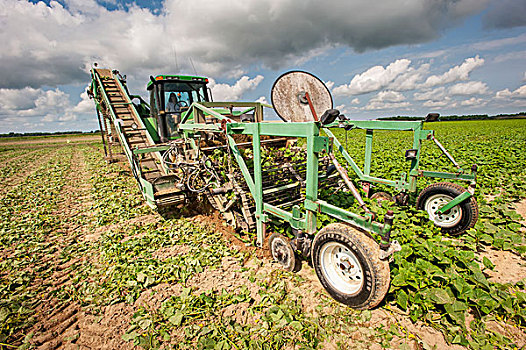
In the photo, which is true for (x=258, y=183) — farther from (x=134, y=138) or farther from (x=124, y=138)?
(x=134, y=138)

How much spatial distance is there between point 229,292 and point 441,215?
4135 mm

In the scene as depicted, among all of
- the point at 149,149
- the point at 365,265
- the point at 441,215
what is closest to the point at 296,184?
the point at 365,265

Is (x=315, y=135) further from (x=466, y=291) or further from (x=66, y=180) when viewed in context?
(x=66, y=180)

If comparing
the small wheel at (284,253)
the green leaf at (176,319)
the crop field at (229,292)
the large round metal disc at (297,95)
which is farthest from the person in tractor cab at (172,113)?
the green leaf at (176,319)

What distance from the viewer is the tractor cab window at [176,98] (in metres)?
7.76

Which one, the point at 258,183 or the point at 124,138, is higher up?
the point at 124,138

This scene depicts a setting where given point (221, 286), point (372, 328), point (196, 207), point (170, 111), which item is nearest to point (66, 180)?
point (170, 111)

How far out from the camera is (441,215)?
457cm

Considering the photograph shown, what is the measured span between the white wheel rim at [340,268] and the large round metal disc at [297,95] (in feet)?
7.06

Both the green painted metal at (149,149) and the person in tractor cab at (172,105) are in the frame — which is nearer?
the green painted metal at (149,149)

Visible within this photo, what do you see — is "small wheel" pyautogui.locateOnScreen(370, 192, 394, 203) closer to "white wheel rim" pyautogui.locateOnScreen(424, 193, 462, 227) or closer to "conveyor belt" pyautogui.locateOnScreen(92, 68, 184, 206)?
"white wheel rim" pyautogui.locateOnScreen(424, 193, 462, 227)

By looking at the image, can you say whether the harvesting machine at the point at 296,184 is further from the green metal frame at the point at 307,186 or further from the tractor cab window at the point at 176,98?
the tractor cab window at the point at 176,98

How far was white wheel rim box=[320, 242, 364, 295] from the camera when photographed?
282 cm

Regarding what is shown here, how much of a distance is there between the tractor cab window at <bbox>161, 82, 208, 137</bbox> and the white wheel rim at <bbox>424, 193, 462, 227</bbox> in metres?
7.11
